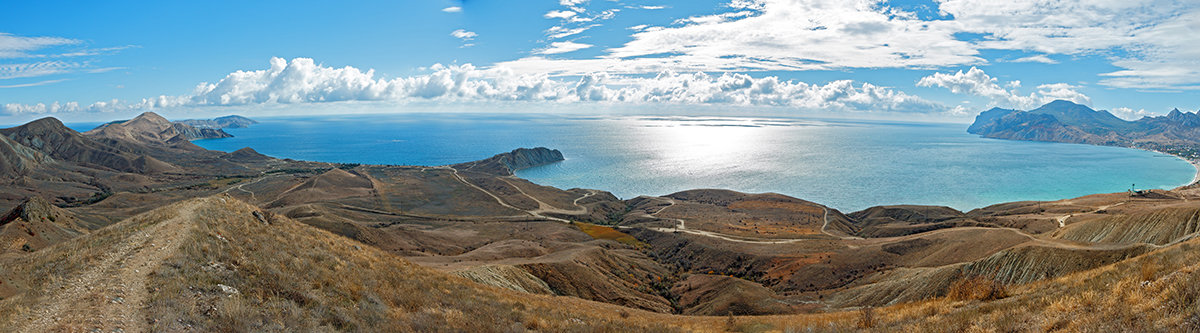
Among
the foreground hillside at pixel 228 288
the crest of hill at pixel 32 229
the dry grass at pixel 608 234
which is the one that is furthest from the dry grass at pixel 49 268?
the dry grass at pixel 608 234

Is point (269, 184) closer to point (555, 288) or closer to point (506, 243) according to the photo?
point (506, 243)

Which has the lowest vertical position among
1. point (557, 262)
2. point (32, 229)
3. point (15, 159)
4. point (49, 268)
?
point (15, 159)

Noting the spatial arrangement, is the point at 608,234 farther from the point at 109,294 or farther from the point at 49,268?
the point at 109,294

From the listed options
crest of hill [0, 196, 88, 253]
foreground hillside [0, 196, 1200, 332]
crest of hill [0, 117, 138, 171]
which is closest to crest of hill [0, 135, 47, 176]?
crest of hill [0, 117, 138, 171]

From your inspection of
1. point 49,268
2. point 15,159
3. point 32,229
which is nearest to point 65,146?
point 15,159

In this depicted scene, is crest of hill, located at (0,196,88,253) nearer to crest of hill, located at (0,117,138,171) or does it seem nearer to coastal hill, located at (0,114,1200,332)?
coastal hill, located at (0,114,1200,332)

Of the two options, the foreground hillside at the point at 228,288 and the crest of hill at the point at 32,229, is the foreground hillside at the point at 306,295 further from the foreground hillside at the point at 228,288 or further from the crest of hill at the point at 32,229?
the crest of hill at the point at 32,229
